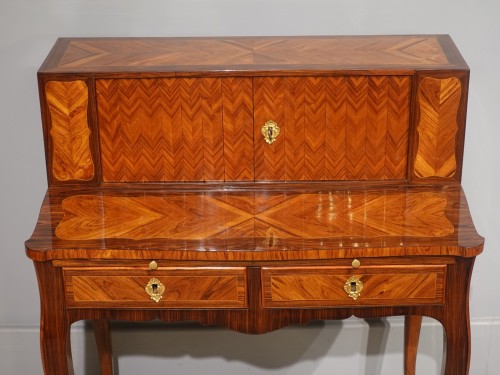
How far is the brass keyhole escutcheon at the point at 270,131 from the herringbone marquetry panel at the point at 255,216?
14 centimetres

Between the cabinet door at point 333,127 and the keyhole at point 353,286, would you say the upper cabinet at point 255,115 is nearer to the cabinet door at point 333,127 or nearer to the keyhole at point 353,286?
the cabinet door at point 333,127

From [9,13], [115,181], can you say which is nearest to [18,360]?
[115,181]

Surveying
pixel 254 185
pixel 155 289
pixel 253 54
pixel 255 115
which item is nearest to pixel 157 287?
pixel 155 289

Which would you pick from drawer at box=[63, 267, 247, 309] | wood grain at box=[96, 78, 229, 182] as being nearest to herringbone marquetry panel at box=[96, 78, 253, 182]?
wood grain at box=[96, 78, 229, 182]

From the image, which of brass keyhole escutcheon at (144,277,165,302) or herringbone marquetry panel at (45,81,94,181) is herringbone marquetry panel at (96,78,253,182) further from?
brass keyhole escutcheon at (144,277,165,302)

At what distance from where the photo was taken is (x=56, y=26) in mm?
2627

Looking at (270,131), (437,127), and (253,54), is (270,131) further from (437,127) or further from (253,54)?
(437,127)

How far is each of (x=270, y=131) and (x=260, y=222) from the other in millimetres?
265

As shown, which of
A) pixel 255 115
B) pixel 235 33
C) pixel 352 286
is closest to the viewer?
pixel 352 286

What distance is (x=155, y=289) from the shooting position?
2.15 m

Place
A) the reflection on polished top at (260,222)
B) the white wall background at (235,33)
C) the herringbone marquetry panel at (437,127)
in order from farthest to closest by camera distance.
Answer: the white wall background at (235,33)
the herringbone marquetry panel at (437,127)
the reflection on polished top at (260,222)

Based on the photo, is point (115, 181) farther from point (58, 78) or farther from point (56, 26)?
point (56, 26)

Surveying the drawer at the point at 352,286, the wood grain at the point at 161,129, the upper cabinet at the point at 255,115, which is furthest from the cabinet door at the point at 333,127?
the drawer at the point at 352,286

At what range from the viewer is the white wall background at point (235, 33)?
2617 millimetres
